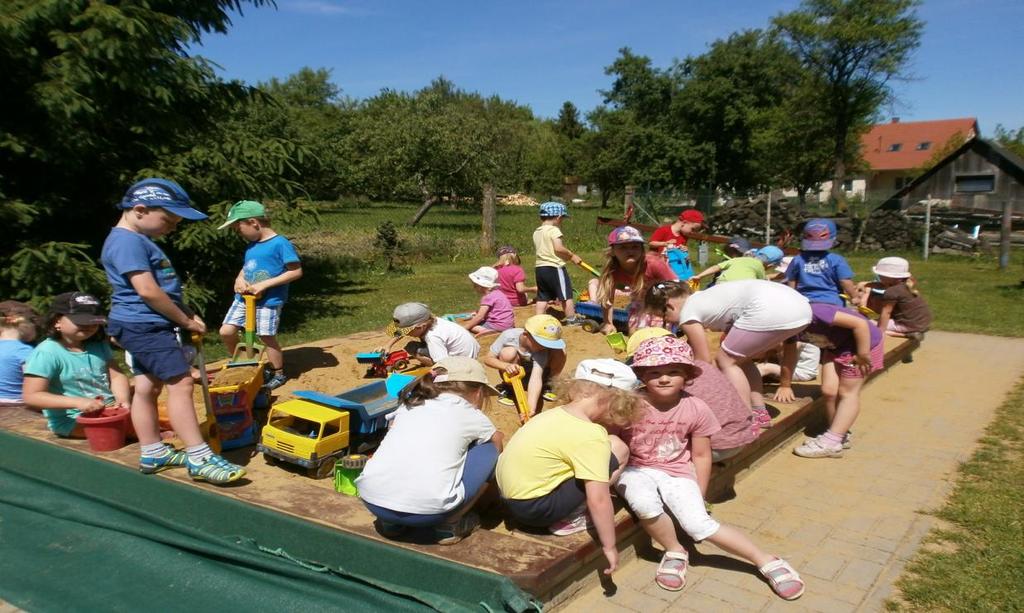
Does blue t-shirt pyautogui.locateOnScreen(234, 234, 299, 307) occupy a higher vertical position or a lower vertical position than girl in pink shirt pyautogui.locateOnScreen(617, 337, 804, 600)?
higher

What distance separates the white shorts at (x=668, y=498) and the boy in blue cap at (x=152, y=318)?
6.86ft

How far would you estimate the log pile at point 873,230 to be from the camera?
64.1 ft

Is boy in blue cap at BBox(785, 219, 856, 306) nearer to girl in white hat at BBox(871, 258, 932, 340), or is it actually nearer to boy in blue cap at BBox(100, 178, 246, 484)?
girl in white hat at BBox(871, 258, 932, 340)

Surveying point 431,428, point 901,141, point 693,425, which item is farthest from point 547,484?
point 901,141

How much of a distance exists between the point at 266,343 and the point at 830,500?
4.36 metres

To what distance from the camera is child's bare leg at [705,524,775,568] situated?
10.9 ft

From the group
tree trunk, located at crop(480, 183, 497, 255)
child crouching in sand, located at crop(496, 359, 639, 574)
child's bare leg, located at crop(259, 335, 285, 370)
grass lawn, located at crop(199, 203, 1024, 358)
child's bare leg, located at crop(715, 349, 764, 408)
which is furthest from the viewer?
tree trunk, located at crop(480, 183, 497, 255)

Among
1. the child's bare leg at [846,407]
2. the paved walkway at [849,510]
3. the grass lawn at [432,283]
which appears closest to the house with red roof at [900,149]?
the grass lawn at [432,283]

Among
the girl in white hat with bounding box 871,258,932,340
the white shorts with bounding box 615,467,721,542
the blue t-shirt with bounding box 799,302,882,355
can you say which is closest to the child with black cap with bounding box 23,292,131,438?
the white shorts with bounding box 615,467,721,542

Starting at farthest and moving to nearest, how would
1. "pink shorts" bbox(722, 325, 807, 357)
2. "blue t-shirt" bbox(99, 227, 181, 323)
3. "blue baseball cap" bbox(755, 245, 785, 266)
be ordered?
"blue baseball cap" bbox(755, 245, 785, 266), "pink shorts" bbox(722, 325, 807, 357), "blue t-shirt" bbox(99, 227, 181, 323)

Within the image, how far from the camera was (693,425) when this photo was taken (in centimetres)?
358

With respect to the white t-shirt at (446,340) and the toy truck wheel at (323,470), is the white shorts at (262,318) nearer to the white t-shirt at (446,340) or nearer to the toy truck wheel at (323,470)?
the white t-shirt at (446,340)

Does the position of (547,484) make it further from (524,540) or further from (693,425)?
(693,425)

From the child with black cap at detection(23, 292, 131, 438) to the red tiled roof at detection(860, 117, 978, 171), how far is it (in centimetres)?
7233
